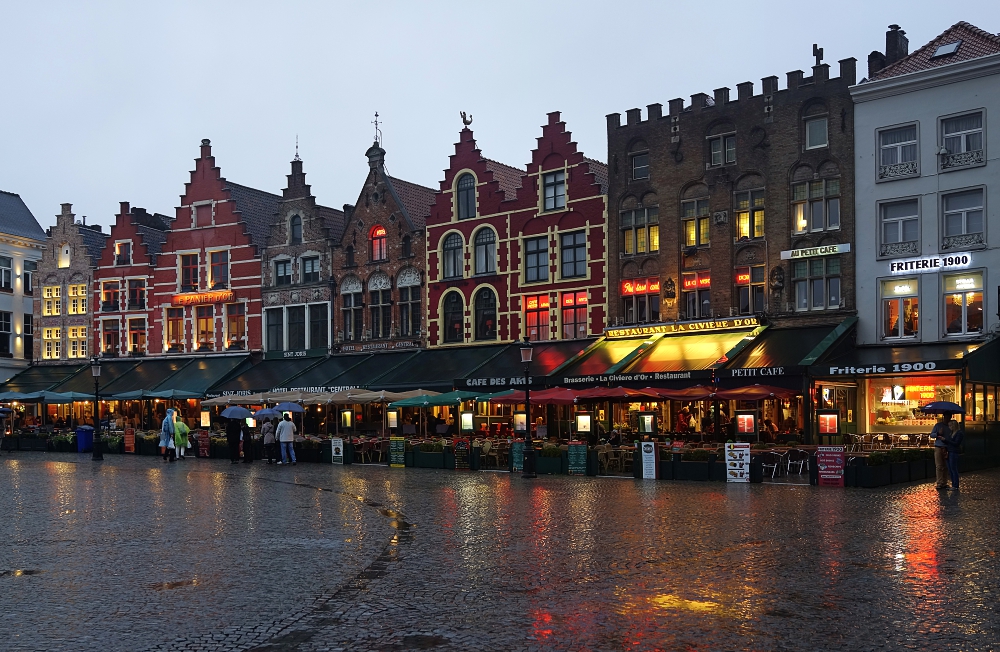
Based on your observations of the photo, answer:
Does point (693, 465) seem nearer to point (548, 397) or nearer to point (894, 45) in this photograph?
point (548, 397)

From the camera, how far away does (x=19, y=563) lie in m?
12.9

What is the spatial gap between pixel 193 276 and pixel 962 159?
120 ft

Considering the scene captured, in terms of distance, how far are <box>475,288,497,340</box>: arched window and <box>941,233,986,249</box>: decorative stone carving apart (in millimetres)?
17419

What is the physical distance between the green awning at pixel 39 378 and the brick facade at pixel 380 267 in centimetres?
1727

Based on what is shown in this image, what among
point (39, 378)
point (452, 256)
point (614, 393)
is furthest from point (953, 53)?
point (39, 378)

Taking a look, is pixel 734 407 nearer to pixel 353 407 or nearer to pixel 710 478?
pixel 710 478

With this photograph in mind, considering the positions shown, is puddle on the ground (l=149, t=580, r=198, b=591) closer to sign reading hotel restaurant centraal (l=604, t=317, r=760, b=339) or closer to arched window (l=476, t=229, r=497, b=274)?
sign reading hotel restaurant centraal (l=604, t=317, r=760, b=339)

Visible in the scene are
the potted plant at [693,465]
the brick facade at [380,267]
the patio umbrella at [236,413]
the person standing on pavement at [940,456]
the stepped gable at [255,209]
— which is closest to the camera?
the person standing on pavement at [940,456]

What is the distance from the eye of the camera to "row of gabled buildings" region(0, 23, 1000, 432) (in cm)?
3247

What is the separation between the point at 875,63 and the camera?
Result: 3509 centimetres

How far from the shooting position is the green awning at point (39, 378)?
181ft

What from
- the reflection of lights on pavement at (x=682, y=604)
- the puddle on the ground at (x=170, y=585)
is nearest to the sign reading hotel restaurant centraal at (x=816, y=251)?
the reflection of lights on pavement at (x=682, y=604)

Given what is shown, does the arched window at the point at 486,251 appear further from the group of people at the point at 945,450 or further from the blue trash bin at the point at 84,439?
the group of people at the point at 945,450

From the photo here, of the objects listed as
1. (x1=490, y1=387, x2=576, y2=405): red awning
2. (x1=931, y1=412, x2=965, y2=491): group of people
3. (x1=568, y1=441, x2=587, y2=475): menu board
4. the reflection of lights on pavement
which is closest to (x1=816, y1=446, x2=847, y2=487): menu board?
(x1=931, y1=412, x2=965, y2=491): group of people
